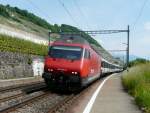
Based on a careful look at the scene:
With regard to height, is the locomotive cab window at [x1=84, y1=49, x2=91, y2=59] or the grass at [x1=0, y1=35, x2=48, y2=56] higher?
the grass at [x1=0, y1=35, x2=48, y2=56]

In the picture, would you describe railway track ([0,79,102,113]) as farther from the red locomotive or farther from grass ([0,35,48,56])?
grass ([0,35,48,56])

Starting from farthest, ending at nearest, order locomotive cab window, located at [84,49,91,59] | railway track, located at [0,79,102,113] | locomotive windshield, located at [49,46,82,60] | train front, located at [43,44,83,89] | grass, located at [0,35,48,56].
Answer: grass, located at [0,35,48,56] → locomotive cab window, located at [84,49,91,59] → locomotive windshield, located at [49,46,82,60] → train front, located at [43,44,83,89] → railway track, located at [0,79,102,113]

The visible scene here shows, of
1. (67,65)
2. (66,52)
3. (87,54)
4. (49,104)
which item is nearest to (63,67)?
(67,65)

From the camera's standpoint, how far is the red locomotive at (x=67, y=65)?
72.1 ft

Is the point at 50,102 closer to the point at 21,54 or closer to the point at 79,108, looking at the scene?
the point at 79,108

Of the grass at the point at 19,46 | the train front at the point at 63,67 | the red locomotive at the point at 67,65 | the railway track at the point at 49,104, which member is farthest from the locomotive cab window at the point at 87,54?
the grass at the point at 19,46

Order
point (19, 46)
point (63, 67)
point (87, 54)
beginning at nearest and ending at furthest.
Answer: point (63, 67)
point (87, 54)
point (19, 46)

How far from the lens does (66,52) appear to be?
22.9 metres

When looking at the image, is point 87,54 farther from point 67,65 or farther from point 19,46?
point 19,46

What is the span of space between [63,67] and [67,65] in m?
0.23

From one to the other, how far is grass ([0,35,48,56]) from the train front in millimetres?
19547

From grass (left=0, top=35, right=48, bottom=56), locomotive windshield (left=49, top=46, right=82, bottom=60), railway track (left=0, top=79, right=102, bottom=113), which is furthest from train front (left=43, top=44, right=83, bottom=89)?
grass (left=0, top=35, right=48, bottom=56)

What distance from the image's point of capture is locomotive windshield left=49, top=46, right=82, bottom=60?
2270cm

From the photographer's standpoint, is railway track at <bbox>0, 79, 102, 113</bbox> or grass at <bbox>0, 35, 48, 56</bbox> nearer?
railway track at <bbox>0, 79, 102, 113</bbox>
